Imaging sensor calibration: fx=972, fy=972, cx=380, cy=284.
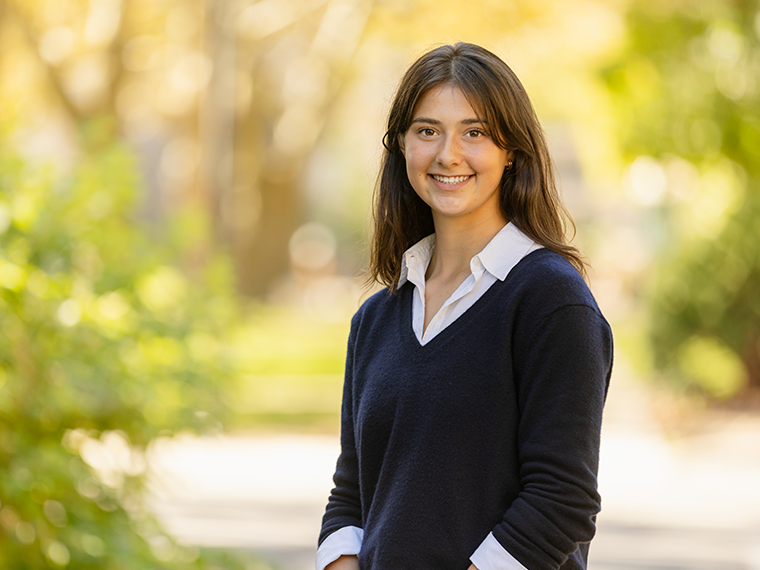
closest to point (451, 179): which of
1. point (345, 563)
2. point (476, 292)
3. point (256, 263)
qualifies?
point (476, 292)

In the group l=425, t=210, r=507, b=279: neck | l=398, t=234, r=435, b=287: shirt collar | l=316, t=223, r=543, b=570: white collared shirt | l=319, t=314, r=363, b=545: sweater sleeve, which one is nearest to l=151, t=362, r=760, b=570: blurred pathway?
l=319, t=314, r=363, b=545: sweater sleeve

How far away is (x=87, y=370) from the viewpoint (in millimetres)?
4039

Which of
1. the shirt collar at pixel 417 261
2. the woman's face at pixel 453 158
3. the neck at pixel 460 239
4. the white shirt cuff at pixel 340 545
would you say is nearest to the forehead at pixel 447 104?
the woman's face at pixel 453 158

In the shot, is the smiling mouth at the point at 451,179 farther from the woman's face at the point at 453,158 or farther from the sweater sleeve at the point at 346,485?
the sweater sleeve at the point at 346,485

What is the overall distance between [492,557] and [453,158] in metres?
0.83

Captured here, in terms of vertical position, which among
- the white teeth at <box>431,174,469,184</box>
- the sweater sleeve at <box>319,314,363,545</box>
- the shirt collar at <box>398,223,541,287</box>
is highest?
the white teeth at <box>431,174,469,184</box>

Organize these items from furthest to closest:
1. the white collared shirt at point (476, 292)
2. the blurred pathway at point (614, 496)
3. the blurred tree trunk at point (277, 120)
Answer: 1. the blurred tree trunk at point (277, 120)
2. the blurred pathway at point (614, 496)
3. the white collared shirt at point (476, 292)

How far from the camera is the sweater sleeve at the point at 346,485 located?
7.64 feet

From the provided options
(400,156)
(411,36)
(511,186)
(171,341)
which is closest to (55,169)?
(171,341)

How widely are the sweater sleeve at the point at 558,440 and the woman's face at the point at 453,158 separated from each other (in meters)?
0.36

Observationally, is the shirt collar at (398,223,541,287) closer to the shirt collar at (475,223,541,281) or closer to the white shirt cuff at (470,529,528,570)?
the shirt collar at (475,223,541,281)

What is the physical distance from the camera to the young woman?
6.16 ft

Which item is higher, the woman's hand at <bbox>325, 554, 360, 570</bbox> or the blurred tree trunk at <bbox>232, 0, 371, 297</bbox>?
the blurred tree trunk at <bbox>232, 0, 371, 297</bbox>

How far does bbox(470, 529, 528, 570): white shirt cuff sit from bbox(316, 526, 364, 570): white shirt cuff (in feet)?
1.29
